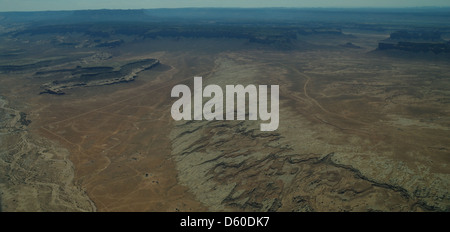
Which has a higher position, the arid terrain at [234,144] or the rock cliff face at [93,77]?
the rock cliff face at [93,77]

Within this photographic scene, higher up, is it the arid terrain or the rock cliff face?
the rock cliff face

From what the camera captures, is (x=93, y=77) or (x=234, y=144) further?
(x=93, y=77)

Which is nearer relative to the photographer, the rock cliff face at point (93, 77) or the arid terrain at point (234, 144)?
the arid terrain at point (234, 144)

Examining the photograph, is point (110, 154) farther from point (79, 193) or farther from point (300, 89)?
point (300, 89)
